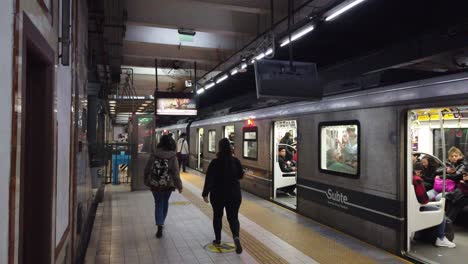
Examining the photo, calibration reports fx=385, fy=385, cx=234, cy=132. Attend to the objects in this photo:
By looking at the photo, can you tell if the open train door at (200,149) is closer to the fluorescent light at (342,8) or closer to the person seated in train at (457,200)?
the person seated in train at (457,200)

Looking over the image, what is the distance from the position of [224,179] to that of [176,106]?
21.8 ft

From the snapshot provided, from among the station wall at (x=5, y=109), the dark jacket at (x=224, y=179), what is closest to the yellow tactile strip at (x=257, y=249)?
the dark jacket at (x=224, y=179)

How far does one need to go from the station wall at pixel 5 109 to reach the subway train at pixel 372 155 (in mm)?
4210

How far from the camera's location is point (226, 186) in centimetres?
500

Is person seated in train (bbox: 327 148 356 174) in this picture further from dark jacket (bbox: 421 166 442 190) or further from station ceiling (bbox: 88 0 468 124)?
dark jacket (bbox: 421 166 442 190)

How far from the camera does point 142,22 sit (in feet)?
24.4

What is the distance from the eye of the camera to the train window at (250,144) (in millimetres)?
9656

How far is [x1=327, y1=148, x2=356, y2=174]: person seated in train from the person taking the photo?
19.8 feet

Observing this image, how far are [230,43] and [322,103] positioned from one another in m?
3.88

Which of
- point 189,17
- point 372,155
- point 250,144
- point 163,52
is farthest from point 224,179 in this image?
point 163,52

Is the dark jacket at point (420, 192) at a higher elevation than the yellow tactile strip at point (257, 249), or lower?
higher

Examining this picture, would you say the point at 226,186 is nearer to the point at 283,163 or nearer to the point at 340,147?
the point at 340,147

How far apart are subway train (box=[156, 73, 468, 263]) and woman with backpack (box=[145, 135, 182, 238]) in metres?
2.58

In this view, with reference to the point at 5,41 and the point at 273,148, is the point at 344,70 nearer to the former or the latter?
the point at 273,148
